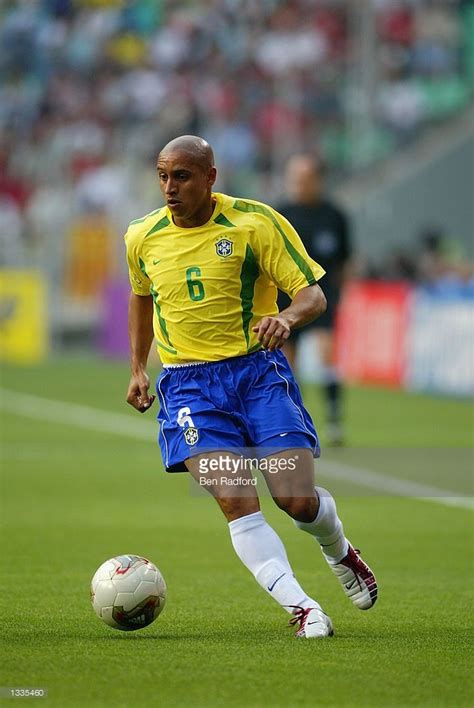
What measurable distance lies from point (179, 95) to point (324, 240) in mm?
16897

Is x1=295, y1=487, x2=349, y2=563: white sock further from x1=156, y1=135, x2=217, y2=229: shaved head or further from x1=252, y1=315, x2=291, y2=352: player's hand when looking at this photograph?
x1=156, y1=135, x2=217, y2=229: shaved head

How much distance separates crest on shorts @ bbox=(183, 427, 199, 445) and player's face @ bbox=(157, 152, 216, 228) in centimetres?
87

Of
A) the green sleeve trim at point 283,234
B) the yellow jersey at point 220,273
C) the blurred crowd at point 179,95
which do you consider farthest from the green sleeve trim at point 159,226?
the blurred crowd at point 179,95

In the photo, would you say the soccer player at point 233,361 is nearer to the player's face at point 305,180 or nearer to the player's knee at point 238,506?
the player's knee at point 238,506

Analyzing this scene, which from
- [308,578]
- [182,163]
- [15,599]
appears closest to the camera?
[182,163]

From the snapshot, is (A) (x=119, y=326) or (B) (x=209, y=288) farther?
(A) (x=119, y=326)

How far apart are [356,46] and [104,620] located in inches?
936

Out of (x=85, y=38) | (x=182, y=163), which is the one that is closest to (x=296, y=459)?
(x=182, y=163)

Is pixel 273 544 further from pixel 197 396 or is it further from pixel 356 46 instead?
pixel 356 46

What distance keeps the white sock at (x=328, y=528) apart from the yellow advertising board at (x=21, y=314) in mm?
21952

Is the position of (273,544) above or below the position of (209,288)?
below

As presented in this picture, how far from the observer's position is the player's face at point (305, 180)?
14305 mm

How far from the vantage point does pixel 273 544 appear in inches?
252

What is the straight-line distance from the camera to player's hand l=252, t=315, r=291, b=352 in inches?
240
